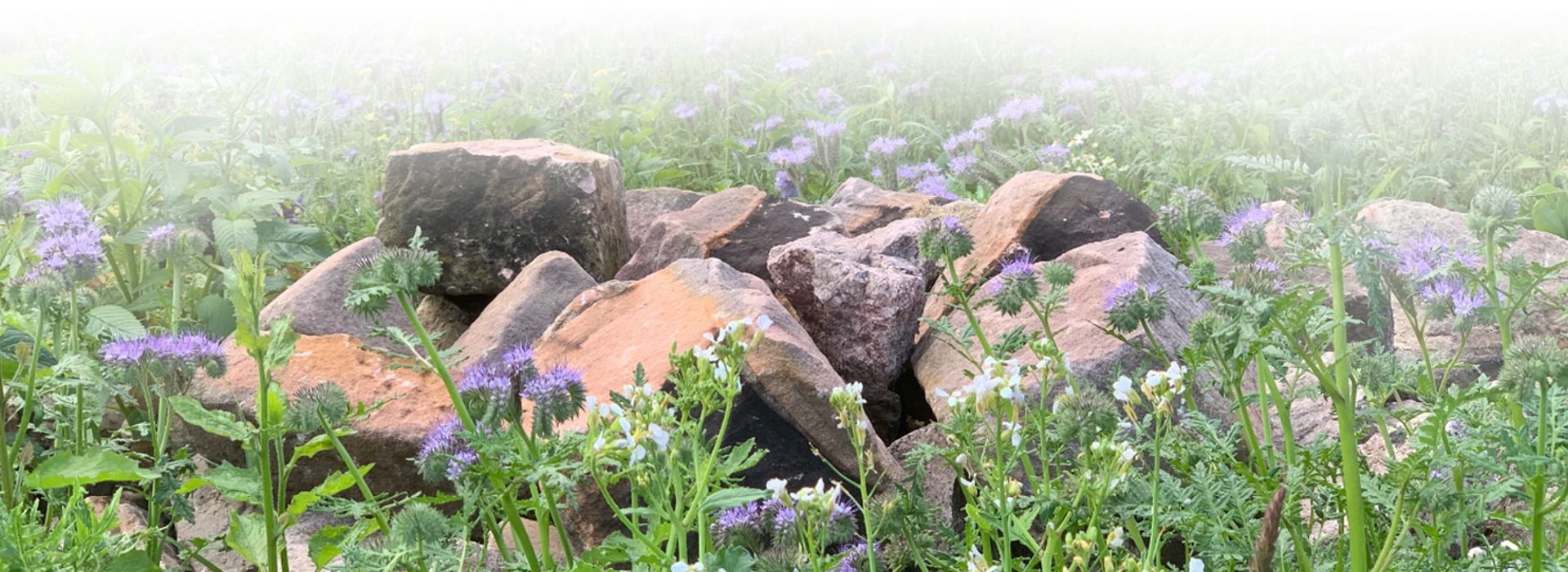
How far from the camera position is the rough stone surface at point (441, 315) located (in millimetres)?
5203

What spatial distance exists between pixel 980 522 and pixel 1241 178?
456cm

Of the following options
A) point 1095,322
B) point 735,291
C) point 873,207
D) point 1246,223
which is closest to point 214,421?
point 735,291

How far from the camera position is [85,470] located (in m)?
2.48

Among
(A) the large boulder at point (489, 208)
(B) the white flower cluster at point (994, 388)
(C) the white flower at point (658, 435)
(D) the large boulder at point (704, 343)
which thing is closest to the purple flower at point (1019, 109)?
(A) the large boulder at point (489, 208)

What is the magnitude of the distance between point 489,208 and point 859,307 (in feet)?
5.68

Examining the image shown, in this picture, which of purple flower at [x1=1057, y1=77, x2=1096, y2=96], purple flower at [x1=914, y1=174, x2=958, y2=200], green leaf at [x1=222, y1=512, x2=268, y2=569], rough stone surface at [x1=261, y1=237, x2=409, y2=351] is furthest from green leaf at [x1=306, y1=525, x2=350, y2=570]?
purple flower at [x1=1057, y1=77, x2=1096, y2=96]

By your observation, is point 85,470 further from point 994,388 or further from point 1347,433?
point 1347,433

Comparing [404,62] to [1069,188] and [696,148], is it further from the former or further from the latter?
[1069,188]

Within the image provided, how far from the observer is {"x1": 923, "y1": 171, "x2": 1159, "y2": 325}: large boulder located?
487cm

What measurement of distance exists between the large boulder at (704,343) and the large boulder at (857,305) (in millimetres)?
211

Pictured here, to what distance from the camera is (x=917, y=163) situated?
25.1ft

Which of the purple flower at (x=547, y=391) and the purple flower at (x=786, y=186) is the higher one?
the purple flower at (x=547, y=391)

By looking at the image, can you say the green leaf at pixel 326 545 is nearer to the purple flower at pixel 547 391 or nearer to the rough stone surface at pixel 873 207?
the purple flower at pixel 547 391

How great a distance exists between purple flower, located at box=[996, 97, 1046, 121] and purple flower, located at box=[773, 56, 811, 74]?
77.7 inches
